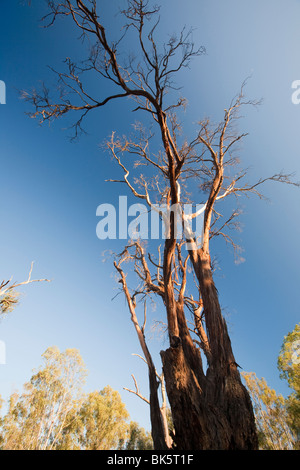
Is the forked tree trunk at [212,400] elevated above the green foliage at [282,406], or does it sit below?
above

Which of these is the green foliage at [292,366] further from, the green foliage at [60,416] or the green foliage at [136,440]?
the green foliage at [136,440]

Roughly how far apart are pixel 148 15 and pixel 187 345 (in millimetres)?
6313

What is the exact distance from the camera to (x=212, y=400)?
333 centimetres

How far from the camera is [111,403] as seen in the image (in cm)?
2017

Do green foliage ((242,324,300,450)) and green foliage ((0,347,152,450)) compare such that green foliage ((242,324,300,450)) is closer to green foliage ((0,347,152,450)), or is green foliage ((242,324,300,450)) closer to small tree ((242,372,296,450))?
small tree ((242,372,296,450))

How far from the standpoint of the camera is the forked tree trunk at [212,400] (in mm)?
2894

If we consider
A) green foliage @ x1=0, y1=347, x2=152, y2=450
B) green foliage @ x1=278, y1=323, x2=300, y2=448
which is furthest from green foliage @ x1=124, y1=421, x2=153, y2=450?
green foliage @ x1=278, y1=323, x2=300, y2=448

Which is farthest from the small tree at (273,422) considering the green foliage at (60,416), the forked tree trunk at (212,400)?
the forked tree trunk at (212,400)

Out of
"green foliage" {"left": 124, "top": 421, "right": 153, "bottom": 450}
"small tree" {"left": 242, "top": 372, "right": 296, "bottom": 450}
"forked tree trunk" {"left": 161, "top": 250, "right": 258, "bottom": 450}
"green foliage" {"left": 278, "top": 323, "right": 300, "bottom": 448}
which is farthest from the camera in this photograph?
"green foliage" {"left": 124, "top": 421, "right": 153, "bottom": 450}

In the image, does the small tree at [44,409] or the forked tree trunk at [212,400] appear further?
the small tree at [44,409]

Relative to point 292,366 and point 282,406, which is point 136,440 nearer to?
point 282,406

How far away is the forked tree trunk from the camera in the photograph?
289cm

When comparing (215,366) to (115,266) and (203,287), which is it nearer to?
(203,287)
